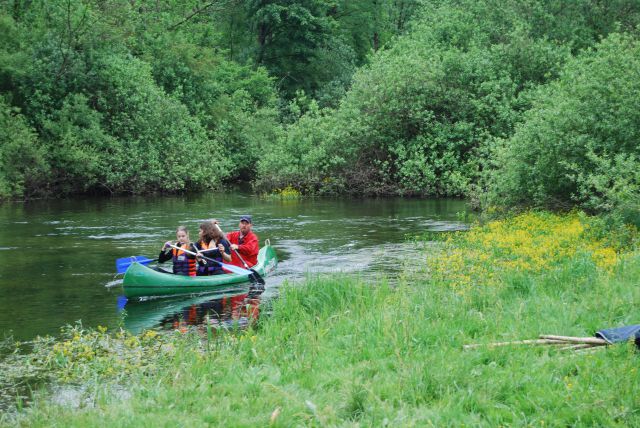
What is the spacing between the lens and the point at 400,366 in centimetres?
623

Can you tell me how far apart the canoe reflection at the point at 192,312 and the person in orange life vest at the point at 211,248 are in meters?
0.83

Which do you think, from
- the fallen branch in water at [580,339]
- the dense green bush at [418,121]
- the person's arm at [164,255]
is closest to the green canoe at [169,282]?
the person's arm at [164,255]

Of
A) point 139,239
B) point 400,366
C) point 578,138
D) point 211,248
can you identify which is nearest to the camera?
point 400,366

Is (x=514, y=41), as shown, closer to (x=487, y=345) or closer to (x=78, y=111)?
(x=78, y=111)

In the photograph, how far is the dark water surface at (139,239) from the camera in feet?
38.4

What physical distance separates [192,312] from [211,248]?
2631 millimetres

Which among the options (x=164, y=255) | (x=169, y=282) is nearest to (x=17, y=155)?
(x=164, y=255)

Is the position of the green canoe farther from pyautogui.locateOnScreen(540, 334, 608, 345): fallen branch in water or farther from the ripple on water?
pyautogui.locateOnScreen(540, 334, 608, 345): fallen branch in water

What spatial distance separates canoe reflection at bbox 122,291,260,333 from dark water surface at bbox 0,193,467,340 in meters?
0.05

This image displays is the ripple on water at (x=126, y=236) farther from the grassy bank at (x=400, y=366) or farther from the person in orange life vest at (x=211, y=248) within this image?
the grassy bank at (x=400, y=366)

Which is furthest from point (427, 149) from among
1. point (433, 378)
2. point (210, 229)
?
point (433, 378)

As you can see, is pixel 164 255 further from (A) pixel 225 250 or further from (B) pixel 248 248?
(B) pixel 248 248

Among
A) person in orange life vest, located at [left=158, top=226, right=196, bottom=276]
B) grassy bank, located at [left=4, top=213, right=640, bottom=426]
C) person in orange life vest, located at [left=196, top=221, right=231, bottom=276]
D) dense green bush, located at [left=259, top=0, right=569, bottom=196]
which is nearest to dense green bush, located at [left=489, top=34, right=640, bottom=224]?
grassy bank, located at [left=4, top=213, right=640, bottom=426]

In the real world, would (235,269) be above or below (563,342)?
below
